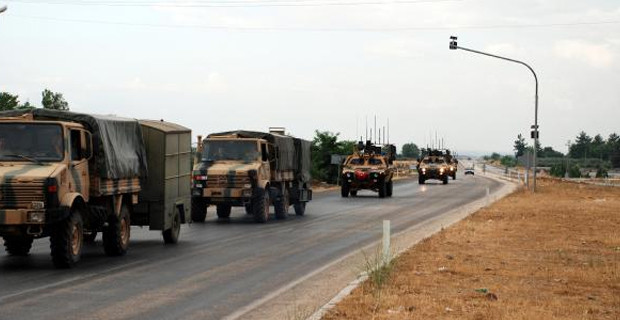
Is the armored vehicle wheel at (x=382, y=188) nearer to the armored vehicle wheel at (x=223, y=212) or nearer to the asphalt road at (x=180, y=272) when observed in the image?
the armored vehicle wheel at (x=223, y=212)

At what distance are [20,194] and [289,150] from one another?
1710cm

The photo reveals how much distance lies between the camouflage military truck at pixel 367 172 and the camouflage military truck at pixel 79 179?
2856 cm

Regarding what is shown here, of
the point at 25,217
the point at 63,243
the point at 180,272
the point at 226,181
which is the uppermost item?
the point at 226,181

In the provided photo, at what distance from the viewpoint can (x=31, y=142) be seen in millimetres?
15602

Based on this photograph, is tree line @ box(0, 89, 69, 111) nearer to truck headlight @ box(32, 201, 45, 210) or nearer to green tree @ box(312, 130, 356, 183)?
green tree @ box(312, 130, 356, 183)

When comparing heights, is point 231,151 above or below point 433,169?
above

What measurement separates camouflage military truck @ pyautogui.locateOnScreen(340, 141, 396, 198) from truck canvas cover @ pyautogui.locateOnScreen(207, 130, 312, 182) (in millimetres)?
13733

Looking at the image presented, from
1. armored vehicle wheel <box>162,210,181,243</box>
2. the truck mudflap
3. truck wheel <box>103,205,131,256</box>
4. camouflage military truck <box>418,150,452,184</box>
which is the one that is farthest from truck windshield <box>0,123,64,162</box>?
camouflage military truck <box>418,150,452,184</box>

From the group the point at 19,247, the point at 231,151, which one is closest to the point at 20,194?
the point at 19,247

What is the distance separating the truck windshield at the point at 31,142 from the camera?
15445 mm

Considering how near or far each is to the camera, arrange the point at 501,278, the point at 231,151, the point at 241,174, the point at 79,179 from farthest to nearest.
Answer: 1. the point at 231,151
2. the point at 241,174
3. the point at 79,179
4. the point at 501,278

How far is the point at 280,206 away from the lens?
2997 centimetres

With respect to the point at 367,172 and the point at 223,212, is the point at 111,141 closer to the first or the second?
the point at 223,212

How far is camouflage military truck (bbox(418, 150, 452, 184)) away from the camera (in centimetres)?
7394
